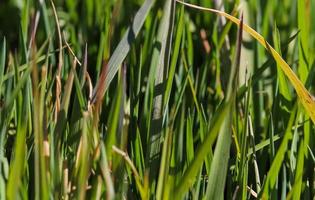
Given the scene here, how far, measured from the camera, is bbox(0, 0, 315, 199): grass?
0.83 metres

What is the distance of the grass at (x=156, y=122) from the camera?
83cm

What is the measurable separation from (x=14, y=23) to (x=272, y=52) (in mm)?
1005

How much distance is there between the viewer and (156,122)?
1.00 metres

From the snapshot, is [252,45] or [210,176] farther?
[252,45]

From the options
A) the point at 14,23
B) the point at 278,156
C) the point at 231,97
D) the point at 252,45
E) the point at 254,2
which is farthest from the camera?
the point at 14,23

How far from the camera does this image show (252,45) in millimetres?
1454

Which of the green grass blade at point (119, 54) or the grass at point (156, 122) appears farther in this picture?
the green grass blade at point (119, 54)

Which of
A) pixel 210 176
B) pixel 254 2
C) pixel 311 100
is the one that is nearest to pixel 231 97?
pixel 210 176

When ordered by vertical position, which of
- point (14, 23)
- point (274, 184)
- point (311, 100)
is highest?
point (14, 23)

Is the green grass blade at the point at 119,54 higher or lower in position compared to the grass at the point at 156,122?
higher

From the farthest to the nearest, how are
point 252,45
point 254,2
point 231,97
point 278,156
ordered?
point 254,2 < point 252,45 < point 278,156 < point 231,97

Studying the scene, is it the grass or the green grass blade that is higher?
the green grass blade

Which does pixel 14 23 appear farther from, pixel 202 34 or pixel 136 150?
pixel 136 150

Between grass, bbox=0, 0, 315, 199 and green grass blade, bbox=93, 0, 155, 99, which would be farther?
green grass blade, bbox=93, 0, 155, 99
